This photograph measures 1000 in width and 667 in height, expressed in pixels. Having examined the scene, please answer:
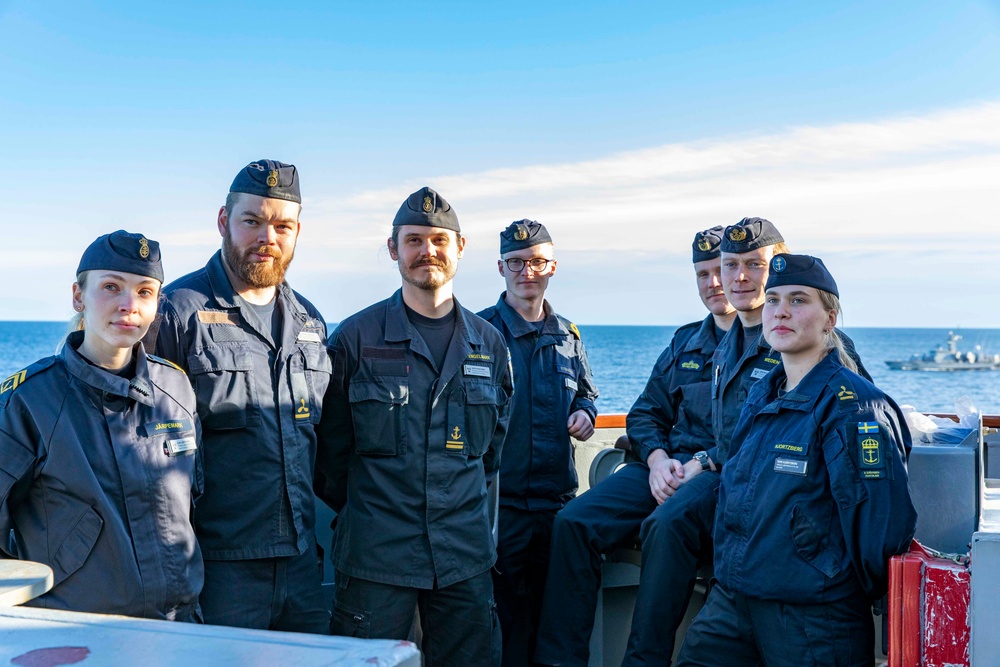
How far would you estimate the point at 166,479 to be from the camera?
269 centimetres

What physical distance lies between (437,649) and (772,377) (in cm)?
143

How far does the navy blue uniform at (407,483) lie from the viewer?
3.31m

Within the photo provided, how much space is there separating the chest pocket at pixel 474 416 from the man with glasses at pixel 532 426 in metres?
0.77

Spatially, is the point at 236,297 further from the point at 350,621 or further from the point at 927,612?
the point at 927,612

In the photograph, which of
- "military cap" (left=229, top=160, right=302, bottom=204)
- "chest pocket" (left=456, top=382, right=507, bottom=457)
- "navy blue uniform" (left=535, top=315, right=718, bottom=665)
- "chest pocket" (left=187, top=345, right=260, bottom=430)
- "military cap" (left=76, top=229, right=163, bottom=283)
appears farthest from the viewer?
"navy blue uniform" (left=535, top=315, right=718, bottom=665)

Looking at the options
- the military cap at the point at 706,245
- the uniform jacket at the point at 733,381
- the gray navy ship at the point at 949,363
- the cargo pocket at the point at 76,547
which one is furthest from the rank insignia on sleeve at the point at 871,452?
the gray navy ship at the point at 949,363

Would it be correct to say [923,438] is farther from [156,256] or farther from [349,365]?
[156,256]

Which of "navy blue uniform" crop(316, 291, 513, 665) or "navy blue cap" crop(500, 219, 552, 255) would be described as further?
"navy blue cap" crop(500, 219, 552, 255)

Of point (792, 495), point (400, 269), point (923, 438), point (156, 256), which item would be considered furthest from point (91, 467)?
point (923, 438)

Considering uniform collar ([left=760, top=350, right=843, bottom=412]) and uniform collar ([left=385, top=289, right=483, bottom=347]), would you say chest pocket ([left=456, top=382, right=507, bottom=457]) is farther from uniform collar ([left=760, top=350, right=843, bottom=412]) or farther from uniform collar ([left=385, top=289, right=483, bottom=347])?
uniform collar ([left=760, top=350, right=843, bottom=412])

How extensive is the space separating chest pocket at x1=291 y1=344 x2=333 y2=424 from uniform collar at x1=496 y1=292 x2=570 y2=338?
4.33ft

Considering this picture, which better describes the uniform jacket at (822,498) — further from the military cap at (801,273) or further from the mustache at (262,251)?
the mustache at (262,251)

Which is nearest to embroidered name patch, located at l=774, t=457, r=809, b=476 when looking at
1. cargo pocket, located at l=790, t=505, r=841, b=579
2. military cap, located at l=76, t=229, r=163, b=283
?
cargo pocket, located at l=790, t=505, r=841, b=579

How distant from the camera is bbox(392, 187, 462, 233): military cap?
347 cm
